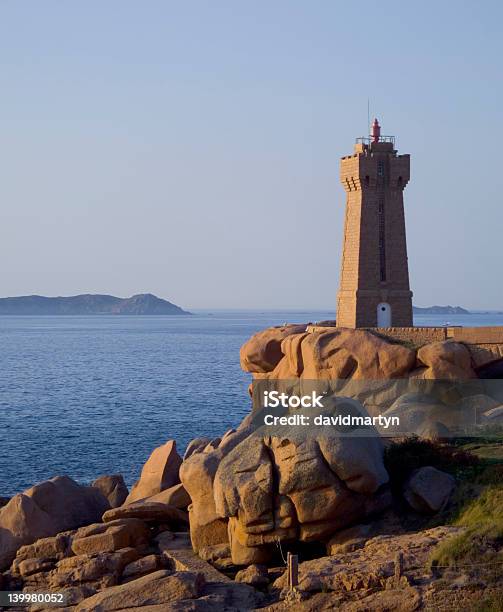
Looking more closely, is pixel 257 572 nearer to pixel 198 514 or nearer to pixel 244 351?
pixel 198 514

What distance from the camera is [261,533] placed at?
24.6 meters

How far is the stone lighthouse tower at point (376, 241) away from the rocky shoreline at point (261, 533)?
45.7ft

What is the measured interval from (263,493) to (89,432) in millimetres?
32192

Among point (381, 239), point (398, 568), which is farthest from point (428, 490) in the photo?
point (381, 239)

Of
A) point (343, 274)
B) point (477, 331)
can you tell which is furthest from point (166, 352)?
point (477, 331)

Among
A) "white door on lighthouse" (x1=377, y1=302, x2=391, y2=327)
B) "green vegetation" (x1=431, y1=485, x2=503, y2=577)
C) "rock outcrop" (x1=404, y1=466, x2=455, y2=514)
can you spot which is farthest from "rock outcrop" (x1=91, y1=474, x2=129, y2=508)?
"white door on lighthouse" (x1=377, y1=302, x2=391, y2=327)

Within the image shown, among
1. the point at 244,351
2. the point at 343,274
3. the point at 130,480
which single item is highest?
the point at 343,274

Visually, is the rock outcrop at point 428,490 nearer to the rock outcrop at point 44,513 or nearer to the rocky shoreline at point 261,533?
the rocky shoreline at point 261,533

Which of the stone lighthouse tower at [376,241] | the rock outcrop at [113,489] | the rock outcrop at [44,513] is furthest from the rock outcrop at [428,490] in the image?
the stone lighthouse tower at [376,241]

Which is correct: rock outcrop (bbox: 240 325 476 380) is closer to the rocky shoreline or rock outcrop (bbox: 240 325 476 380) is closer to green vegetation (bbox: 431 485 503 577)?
the rocky shoreline

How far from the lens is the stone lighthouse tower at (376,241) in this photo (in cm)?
4375

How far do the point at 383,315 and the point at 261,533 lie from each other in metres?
20.9

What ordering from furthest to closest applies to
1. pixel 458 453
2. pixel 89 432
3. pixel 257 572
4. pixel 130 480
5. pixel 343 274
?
pixel 89 432, pixel 343 274, pixel 130 480, pixel 458 453, pixel 257 572

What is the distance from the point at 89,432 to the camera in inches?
2165
